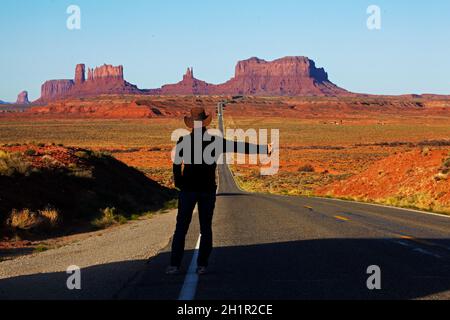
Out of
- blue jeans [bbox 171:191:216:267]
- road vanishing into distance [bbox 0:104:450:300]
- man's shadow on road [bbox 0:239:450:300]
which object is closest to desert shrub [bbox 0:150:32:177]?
road vanishing into distance [bbox 0:104:450:300]

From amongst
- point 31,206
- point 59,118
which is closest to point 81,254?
point 31,206

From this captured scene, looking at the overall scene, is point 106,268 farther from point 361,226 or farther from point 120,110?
point 120,110

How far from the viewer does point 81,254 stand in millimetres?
9961

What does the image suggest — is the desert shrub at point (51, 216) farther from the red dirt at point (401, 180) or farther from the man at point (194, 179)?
the red dirt at point (401, 180)

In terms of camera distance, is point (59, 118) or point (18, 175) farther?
point (59, 118)

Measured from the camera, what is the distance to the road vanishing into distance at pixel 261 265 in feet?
20.9

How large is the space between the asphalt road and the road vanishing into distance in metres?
0.01

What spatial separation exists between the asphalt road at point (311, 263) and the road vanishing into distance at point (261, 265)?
0.04ft

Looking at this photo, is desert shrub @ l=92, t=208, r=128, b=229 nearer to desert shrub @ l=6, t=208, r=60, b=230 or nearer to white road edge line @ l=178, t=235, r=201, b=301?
desert shrub @ l=6, t=208, r=60, b=230

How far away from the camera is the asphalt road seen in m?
6.34

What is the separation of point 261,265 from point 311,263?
67cm

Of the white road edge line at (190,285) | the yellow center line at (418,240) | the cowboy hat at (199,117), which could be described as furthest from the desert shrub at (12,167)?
the cowboy hat at (199,117)

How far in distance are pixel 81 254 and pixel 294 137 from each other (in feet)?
326
